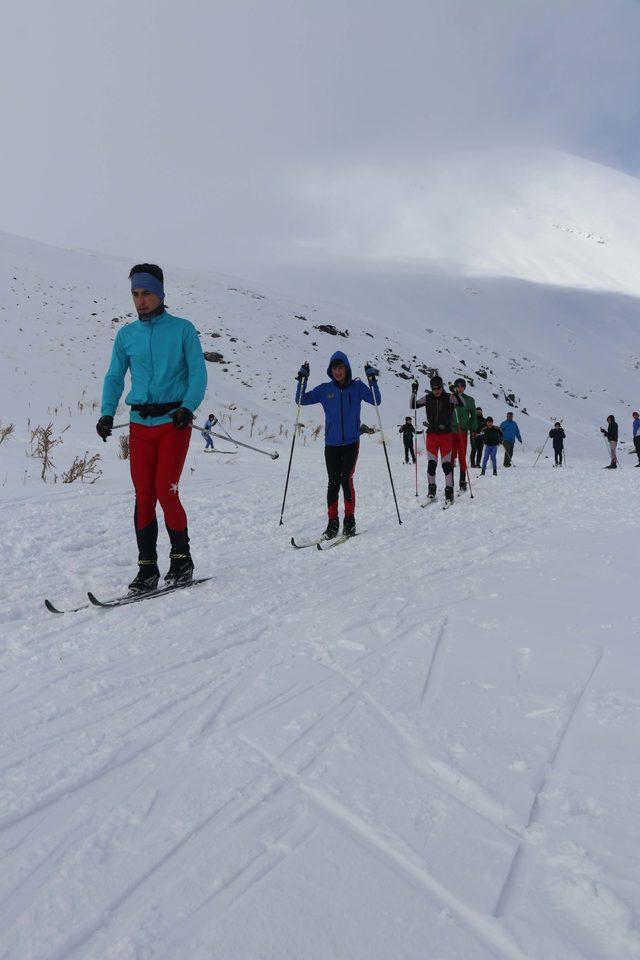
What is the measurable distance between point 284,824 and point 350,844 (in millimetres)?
191

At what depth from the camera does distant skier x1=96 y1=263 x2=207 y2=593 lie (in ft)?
13.6

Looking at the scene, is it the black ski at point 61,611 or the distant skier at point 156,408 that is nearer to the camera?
the black ski at point 61,611

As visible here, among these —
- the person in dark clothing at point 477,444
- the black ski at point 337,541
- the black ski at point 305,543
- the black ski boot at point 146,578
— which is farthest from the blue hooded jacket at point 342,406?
the person in dark clothing at point 477,444

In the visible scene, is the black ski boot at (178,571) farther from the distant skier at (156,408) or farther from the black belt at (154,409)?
the black belt at (154,409)

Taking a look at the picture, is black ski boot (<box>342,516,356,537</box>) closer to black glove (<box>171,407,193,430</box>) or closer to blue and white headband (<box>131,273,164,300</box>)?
black glove (<box>171,407,193,430</box>)

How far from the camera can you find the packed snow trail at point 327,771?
4.11ft

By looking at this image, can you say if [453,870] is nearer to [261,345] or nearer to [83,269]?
[261,345]

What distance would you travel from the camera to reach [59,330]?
2861cm

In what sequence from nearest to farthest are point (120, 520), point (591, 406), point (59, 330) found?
point (120, 520) → point (59, 330) → point (591, 406)

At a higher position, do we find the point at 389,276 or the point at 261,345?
the point at 389,276

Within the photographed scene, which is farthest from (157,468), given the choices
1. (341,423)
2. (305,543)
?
(341,423)

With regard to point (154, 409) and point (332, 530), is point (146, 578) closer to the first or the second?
point (154, 409)

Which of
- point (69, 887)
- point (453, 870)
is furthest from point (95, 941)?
point (453, 870)

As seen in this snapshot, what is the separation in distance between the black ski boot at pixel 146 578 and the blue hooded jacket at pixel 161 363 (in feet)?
3.24
